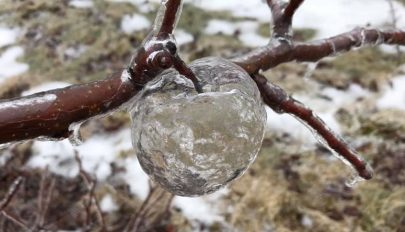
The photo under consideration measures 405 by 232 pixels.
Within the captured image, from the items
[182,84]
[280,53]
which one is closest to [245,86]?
[182,84]

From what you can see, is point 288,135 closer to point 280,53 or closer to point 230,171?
point 280,53

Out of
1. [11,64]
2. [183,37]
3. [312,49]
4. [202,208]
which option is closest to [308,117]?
[312,49]

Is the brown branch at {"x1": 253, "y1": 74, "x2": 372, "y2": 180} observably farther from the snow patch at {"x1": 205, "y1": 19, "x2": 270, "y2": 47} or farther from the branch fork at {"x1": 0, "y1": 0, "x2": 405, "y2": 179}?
the snow patch at {"x1": 205, "y1": 19, "x2": 270, "y2": 47}

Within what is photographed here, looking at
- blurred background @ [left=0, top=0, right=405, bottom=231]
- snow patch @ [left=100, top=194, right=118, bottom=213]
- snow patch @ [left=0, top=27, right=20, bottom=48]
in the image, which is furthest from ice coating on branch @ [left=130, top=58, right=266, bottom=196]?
snow patch @ [left=0, top=27, right=20, bottom=48]

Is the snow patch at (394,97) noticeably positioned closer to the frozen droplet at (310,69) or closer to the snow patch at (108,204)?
the frozen droplet at (310,69)

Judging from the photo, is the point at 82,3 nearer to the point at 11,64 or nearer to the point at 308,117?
the point at 11,64

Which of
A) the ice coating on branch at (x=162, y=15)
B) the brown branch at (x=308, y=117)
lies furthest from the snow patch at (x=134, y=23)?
the ice coating on branch at (x=162, y=15)
